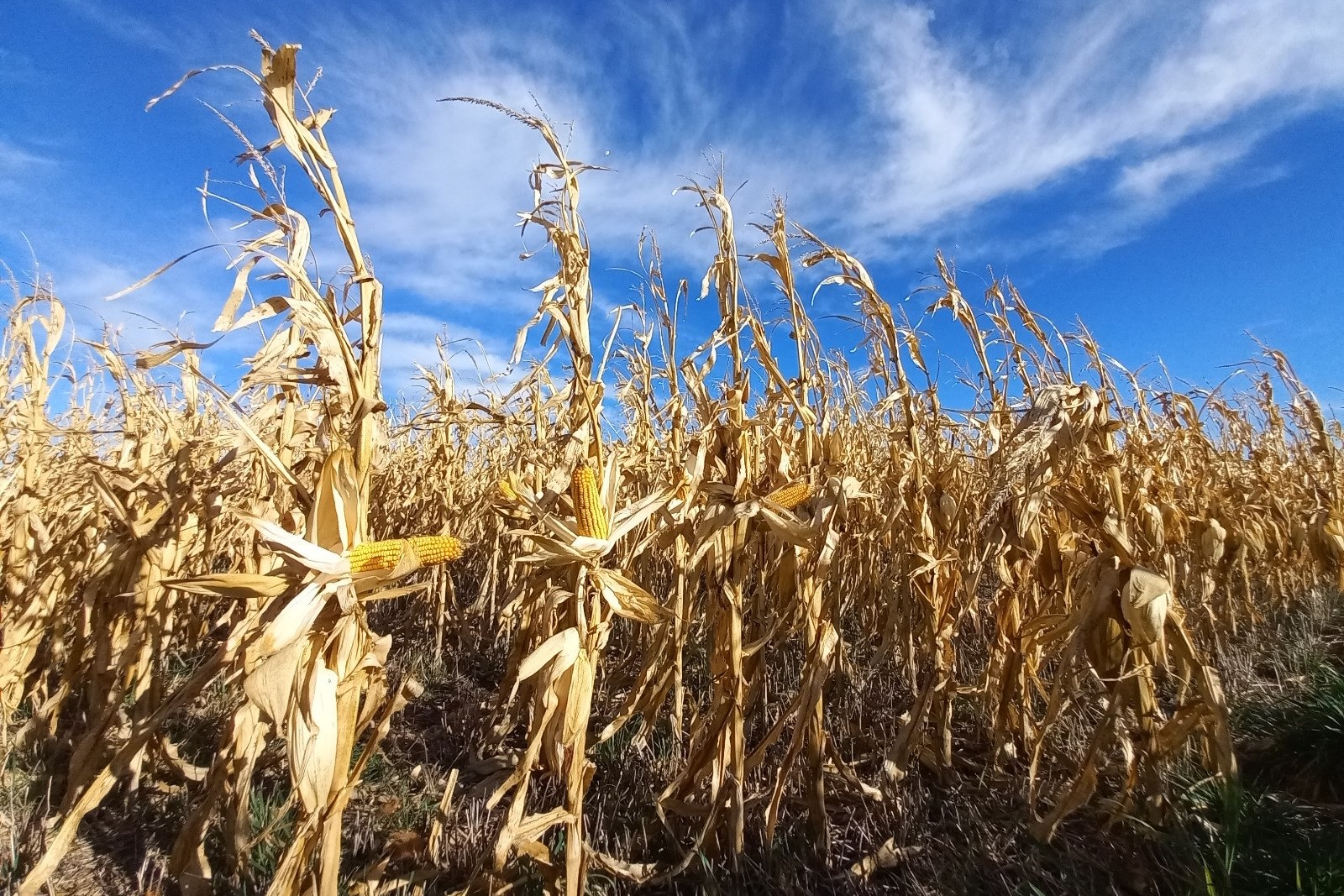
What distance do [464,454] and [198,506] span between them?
139 inches

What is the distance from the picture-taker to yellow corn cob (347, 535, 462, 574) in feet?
5.75

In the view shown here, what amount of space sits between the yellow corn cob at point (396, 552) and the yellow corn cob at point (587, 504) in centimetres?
38

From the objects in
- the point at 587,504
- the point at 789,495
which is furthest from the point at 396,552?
the point at 789,495

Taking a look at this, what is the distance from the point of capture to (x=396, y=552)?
180 centimetres

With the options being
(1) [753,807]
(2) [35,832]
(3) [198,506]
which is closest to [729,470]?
(1) [753,807]

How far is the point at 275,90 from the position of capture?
1.67 metres

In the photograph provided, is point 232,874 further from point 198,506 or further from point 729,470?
point 729,470

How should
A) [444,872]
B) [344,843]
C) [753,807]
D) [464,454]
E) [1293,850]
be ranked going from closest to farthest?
[1293,850] → [444,872] → [344,843] → [753,807] → [464,454]

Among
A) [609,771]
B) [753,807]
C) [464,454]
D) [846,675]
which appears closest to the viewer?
[753,807]

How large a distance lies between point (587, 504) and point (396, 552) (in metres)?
0.57

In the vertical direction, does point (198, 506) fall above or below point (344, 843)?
above

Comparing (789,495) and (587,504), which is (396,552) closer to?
(587,504)

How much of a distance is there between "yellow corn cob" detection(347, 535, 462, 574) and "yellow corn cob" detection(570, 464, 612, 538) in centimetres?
38

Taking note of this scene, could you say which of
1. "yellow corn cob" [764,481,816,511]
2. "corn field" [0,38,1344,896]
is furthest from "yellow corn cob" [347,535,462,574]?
"yellow corn cob" [764,481,816,511]
